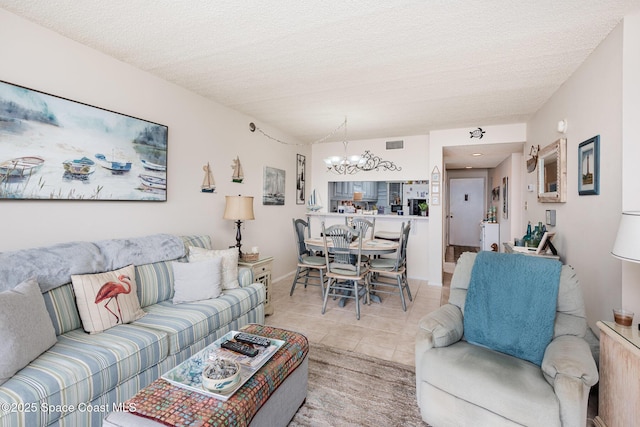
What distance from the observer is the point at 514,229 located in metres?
5.45

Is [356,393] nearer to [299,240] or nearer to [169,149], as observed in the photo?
[299,240]

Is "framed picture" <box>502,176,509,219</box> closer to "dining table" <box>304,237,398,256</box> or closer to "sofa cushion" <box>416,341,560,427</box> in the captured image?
"dining table" <box>304,237,398,256</box>

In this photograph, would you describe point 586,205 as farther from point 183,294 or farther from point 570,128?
point 183,294

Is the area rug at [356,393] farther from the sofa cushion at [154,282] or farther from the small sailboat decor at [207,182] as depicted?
the small sailboat decor at [207,182]

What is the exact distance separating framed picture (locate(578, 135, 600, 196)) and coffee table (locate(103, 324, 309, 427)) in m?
2.43

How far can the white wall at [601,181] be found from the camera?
6.56 ft

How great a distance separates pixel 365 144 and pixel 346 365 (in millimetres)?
3991

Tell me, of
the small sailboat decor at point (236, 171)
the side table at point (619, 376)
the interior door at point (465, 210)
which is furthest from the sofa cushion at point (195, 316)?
the interior door at point (465, 210)

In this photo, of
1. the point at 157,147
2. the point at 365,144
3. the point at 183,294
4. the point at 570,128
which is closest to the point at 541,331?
the point at 570,128

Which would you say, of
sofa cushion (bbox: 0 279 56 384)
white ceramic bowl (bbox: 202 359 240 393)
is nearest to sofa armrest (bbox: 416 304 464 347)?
white ceramic bowl (bbox: 202 359 240 393)

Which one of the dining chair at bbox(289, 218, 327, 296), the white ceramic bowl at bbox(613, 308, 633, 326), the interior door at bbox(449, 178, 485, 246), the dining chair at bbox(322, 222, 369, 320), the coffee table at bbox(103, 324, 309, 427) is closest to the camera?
the coffee table at bbox(103, 324, 309, 427)

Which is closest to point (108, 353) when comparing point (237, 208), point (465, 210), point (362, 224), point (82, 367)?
point (82, 367)

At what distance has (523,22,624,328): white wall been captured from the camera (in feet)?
6.56

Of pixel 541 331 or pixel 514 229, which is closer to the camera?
pixel 541 331
